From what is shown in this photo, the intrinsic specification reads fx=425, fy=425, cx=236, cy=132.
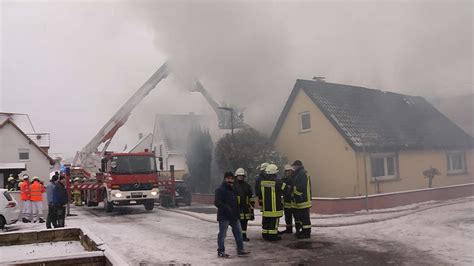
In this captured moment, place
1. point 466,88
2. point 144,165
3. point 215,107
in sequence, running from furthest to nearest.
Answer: point 215,107 < point 466,88 < point 144,165

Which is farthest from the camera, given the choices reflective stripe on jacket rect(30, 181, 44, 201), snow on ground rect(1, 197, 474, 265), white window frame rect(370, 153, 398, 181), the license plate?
white window frame rect(370, 153, 398, 181)

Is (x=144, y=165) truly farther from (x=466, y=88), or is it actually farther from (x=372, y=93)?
(x=466, y=88)

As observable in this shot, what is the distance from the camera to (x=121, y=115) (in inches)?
789

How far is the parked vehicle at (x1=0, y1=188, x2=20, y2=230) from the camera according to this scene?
39.7 ft

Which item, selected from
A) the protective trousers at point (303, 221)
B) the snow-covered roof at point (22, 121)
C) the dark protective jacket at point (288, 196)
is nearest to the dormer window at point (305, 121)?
the dark protective jacket at point (288, 196)

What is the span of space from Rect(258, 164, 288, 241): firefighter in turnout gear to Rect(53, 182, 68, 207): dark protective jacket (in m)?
5.33

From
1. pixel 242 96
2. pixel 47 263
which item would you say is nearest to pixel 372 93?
pixel 242 96

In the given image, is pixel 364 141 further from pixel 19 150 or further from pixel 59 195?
pixel 19 150

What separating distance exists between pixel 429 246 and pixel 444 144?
39.2 feet

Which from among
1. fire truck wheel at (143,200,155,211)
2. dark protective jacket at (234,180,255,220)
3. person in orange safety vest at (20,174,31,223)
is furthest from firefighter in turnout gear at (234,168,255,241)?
person in orange safety vest at (20,174,31,223)

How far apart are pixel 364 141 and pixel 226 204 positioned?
30.8ft

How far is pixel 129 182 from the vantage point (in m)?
14.4

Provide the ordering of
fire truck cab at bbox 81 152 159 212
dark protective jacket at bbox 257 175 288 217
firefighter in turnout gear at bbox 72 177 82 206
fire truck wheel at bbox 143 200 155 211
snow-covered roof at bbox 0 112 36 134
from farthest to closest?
snow-covered roof at bbox 0 112 36 134
firefighter in turnout gear at bbox 72 177 82 206
fire truck wheel at bbox 143 200 155 211
fire truck cab at bbox 81 152 159 212
dark protective jacket at bbox 257 175 288 217

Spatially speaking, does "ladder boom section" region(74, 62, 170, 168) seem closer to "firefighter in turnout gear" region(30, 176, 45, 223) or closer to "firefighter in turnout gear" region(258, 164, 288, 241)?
"firefighter in turnout gear" region(30, 176, 45, 223)
